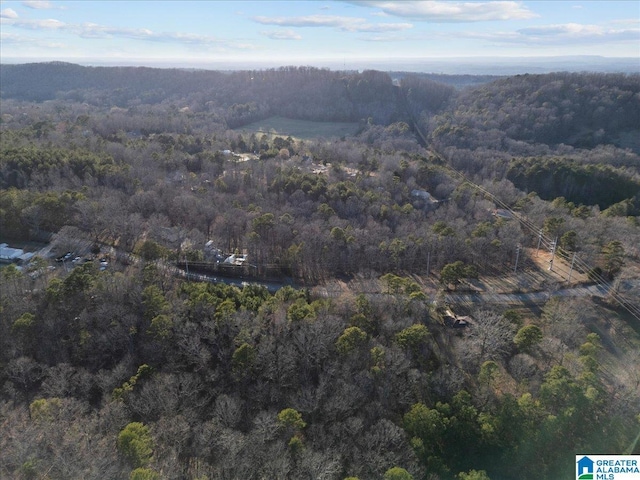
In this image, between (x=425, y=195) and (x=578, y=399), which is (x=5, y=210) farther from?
(x=578, y=399)

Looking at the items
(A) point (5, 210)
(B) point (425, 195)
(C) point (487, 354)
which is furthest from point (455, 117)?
(A) point (5, 210)

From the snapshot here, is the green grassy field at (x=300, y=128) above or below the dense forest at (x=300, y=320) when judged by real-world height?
above

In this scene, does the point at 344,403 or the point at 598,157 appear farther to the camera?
the point at 598,157

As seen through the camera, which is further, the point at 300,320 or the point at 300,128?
the point at 300,128

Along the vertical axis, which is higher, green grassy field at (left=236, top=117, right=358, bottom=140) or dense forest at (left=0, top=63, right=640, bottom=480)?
green grassy field at (left=236, top=117, right=358, bottom=140)

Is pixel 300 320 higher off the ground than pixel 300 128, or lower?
lower
